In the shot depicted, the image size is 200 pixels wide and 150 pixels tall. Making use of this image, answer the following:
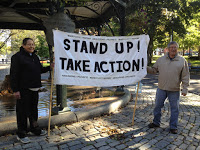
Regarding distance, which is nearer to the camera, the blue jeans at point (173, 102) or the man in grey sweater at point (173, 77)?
the man in grey sweater at point (173, 77)

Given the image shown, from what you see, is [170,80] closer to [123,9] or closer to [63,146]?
[63,146]

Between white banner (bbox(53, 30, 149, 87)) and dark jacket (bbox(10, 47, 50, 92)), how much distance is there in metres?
0.43

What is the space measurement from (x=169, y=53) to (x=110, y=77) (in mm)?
1404

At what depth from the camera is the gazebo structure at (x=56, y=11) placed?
4.94 meters

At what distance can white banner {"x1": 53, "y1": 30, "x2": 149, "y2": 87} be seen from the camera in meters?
3.52

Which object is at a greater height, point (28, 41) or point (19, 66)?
point (28, 41)

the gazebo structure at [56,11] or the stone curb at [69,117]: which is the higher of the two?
the gazebo structure at [56,11]

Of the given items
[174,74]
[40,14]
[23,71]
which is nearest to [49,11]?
[40,14]

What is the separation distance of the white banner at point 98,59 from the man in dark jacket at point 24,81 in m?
0.44

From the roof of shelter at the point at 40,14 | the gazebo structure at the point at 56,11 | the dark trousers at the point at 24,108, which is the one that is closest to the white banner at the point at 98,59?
the dark trousers at the point at 24,108

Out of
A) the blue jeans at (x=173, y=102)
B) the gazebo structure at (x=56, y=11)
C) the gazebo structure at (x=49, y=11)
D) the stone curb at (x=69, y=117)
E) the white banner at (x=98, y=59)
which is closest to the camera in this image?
the stone curb at (x=69, y=117)

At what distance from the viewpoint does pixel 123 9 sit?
20.2ft

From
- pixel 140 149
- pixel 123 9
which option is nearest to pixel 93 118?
pixel 140 149

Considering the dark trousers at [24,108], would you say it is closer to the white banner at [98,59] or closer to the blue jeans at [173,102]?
the white banner at [98,59]
